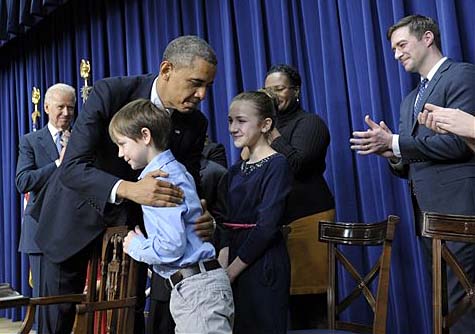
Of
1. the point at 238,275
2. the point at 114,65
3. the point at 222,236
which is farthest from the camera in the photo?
the point at 114,65

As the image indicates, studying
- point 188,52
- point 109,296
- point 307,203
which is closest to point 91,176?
point 109,296

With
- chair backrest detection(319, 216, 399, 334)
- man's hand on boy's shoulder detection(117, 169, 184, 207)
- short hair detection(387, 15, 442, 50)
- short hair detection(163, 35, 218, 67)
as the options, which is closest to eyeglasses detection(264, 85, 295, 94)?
short hair detection(387, 15, 442, 50)

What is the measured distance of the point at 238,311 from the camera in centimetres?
212

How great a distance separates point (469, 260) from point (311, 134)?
876mm

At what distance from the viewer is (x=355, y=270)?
7.11 ft

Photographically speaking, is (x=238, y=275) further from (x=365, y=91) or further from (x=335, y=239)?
(x=365, y=91)

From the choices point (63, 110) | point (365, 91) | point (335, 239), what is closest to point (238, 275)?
point (335, 239)

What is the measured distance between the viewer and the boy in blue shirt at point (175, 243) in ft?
5.32

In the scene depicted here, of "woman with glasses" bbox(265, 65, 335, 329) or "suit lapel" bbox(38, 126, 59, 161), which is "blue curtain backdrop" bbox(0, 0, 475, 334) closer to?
"woman with glasses" bbox(265, 65, 335, 329)

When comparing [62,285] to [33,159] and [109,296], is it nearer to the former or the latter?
[109,296]

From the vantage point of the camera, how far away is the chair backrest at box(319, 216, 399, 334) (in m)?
1.89

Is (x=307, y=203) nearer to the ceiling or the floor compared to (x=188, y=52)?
nearer to the floor

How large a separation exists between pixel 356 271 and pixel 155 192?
2.92 feet

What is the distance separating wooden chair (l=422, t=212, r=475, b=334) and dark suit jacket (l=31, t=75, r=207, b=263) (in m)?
0.89
